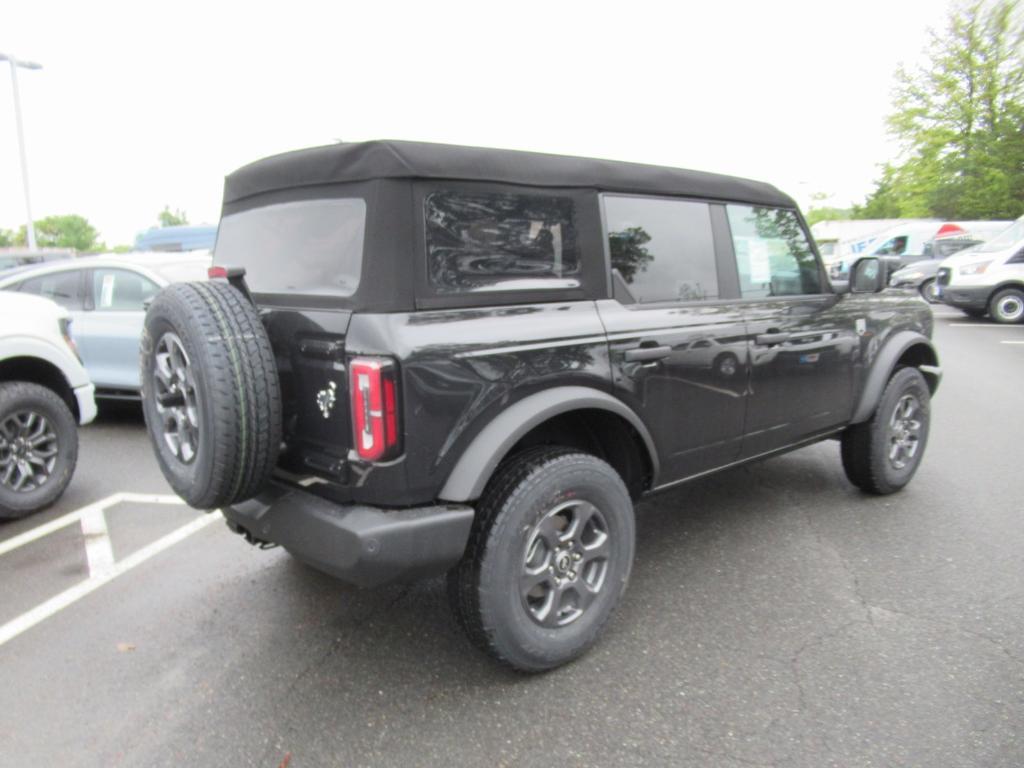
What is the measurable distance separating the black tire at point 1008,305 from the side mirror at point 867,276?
12.4m

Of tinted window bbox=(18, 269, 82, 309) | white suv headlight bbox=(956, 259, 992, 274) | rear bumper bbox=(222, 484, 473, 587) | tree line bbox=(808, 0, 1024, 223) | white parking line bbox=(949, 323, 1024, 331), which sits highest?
tree line bbox=(808, 0, 1024, 223)

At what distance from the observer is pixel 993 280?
13.7 meters

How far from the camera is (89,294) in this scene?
21.3 ft

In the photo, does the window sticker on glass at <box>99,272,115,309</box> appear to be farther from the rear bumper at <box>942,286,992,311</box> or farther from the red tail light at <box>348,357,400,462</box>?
the rear bumper at <box>942,286,992,311</box>

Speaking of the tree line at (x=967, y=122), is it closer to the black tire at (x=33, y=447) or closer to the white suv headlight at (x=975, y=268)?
the white suv headlight at (x=975, y=268)

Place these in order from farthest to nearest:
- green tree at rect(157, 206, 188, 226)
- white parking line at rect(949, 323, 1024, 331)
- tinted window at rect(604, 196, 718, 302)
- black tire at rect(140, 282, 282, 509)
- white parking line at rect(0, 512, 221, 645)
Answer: green tree at rect(157, 206, 188, 226), white parking line at rect(949, 323, 1024, 331), white parking line at rect(0, 512, 221, 645), tinted window at rect(604, 196, 718, 302), black tire at rect(140, 282, 282, 509)

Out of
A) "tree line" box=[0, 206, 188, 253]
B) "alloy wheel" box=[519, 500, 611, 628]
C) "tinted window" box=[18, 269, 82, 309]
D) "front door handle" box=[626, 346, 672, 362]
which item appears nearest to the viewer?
"alloy wheel" box=[519, 500, 611, 628]

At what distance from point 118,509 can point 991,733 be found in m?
4.60

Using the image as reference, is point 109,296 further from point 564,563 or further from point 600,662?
point 600,662

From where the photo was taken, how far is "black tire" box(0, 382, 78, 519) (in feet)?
13.9

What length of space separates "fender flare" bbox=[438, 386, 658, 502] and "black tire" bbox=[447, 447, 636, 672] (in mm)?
152

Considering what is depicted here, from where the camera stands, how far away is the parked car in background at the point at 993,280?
13.6 m

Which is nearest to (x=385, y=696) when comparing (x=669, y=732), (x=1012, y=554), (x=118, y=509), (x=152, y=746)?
(x=152, y=746)

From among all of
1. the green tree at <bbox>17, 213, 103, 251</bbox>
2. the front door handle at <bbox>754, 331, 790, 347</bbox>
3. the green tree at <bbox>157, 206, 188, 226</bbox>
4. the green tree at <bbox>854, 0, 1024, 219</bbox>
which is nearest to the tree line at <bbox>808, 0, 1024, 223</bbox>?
the green tree at <bbox>854, 0, 1024, 219</bbox>
